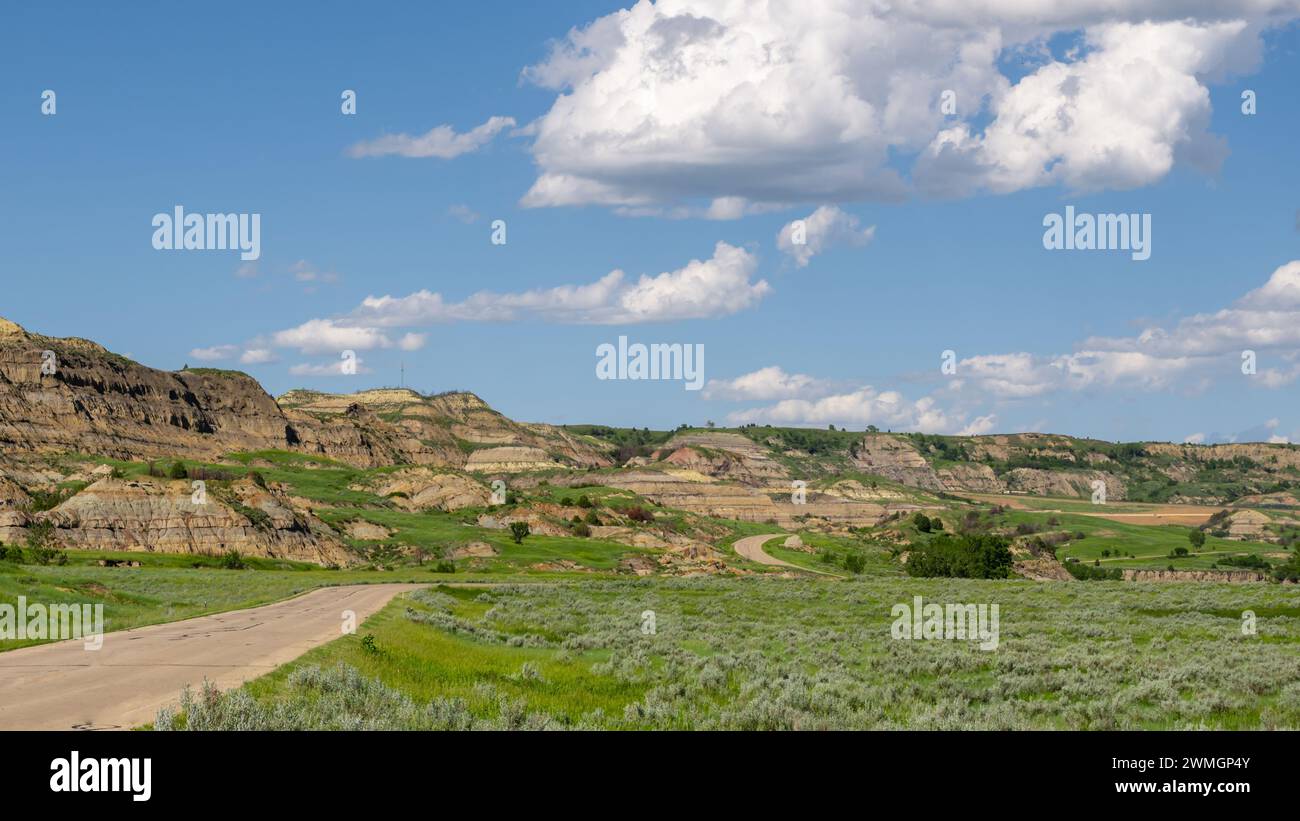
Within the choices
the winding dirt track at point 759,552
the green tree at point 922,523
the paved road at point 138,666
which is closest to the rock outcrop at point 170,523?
the winding dirt track at point 759,552

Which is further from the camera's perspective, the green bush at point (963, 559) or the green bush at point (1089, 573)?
the green bush at point (1089, 573)

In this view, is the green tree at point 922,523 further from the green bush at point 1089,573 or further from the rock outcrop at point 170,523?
the rock outcrop at point 170,523

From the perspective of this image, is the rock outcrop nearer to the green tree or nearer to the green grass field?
the green grass field

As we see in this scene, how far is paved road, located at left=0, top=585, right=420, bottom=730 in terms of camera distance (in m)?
17.4

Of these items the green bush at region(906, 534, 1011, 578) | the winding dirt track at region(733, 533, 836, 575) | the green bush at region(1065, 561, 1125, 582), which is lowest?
the green bush at region(1065, 561, 1125, 582)

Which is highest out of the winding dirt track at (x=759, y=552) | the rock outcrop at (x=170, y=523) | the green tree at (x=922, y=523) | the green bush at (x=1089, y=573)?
the rock outcrop at (x=170, y=523)

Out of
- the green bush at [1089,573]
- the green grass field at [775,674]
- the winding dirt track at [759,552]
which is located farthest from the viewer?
the green bush at [1089,573]

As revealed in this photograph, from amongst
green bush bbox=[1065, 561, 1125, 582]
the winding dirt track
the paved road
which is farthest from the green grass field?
green bush bbox=[1065, 561, 1125, 582]

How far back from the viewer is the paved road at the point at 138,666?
17.4 metres

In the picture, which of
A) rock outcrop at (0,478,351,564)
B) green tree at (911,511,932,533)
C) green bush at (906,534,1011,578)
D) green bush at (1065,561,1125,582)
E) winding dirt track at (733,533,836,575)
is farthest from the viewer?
green tree at (911,511,932,533)
